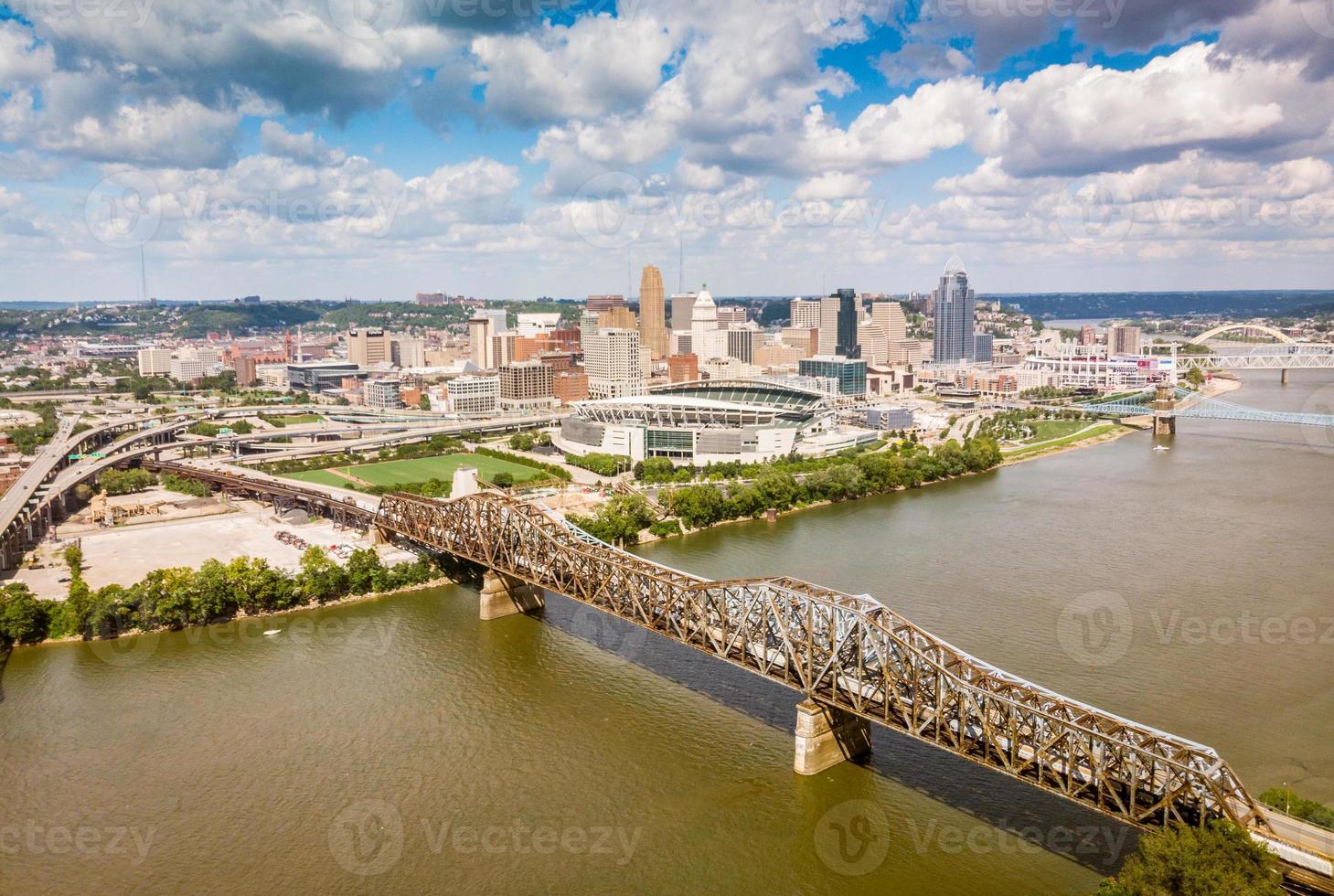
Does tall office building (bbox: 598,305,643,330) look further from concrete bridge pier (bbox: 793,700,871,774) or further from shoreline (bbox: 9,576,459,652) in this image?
concrete bridge pier (bbox: 793,700,871,774)

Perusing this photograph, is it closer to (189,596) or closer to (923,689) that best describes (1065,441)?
(923,689)

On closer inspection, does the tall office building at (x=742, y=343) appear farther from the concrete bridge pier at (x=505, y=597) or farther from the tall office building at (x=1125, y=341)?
the concrete bridge pier at (x=505, y=597)

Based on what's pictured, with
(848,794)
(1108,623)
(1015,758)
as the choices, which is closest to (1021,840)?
(1015,758)

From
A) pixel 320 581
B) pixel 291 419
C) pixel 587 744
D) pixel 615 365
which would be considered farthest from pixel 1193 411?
pixel 291 419

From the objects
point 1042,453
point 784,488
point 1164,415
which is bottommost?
point 1042,453

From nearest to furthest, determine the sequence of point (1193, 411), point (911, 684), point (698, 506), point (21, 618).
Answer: point (911, 684)
point (21, 618)
point (698, 506)
point (1193, 411)

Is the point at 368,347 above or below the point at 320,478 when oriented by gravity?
above

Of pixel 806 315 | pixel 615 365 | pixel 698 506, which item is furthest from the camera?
pixel 806 315
